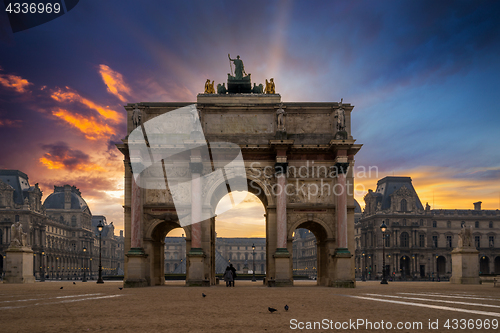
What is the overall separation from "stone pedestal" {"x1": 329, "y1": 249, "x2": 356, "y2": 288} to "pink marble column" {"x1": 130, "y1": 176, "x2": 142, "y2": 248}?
13363mm

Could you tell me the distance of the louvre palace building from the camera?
94500 millimetres

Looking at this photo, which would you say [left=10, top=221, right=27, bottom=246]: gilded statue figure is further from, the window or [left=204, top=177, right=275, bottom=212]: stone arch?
the window

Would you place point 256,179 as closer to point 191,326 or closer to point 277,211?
point 277,211

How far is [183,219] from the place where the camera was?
106 feet

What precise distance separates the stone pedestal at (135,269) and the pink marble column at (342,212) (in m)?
13.4

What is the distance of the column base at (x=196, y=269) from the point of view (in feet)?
99.1

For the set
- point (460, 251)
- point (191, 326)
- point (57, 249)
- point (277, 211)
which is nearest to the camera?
point (191, 326)

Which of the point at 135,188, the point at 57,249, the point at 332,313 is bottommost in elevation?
the point at 57,249

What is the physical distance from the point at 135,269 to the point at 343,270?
13817 mm

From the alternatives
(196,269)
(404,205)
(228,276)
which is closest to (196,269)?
(196,269)

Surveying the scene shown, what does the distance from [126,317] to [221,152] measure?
21.3m

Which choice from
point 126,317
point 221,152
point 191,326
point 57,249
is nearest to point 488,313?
point 191,326

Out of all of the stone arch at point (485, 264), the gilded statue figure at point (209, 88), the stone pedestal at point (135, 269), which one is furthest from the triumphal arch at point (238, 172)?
the stone arch at point (485, 264)

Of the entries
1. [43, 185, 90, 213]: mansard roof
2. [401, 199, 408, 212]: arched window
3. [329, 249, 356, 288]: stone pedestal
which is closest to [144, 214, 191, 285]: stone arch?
[329, 249, 356, 288]: stone pedestal
